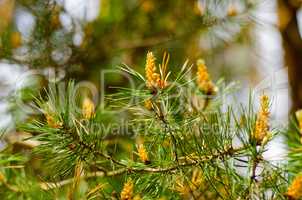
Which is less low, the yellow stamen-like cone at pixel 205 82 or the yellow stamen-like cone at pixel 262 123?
the yellow stamen-like cone at pixel 205 82

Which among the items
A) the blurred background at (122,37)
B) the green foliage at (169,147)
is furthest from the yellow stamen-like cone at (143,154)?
the blurred background at (122,37)

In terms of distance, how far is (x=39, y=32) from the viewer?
1.11 m

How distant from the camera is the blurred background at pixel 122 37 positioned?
1.12 m

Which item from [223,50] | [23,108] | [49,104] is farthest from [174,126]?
[223,50]

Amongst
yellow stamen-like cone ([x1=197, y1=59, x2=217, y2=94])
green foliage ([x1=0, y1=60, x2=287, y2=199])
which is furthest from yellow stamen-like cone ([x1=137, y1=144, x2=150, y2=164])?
yellow stamen-like cone ([x1=197, y1=59, x2=217, y2=94])

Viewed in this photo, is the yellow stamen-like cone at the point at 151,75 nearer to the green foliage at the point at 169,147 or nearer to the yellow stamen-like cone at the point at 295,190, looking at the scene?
the green foliage at the point at 169,147

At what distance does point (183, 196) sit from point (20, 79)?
0.59 metres

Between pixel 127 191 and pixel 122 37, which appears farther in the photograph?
pixel 122 37

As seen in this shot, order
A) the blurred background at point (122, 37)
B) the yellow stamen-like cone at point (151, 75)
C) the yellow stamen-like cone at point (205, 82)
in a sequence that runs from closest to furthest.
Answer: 1. the yellow stamen-like cone at point (151, 75)
2. the yellow stamen-like cone at point (205, 82)
3. the blurred background at point (122, 37)

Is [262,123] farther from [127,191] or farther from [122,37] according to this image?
[122,37]

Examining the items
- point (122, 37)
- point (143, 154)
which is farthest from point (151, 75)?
point (122, 37)

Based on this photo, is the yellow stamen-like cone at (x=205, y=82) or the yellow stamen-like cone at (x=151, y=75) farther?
the yellow stamen-like cone at (x=205, y=82)

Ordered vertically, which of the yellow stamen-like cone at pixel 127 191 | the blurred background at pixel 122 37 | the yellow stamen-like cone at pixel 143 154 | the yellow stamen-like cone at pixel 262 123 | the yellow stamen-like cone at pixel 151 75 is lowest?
the yellow stamen-like cone at pixel 127 191

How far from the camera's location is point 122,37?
4.41ft
